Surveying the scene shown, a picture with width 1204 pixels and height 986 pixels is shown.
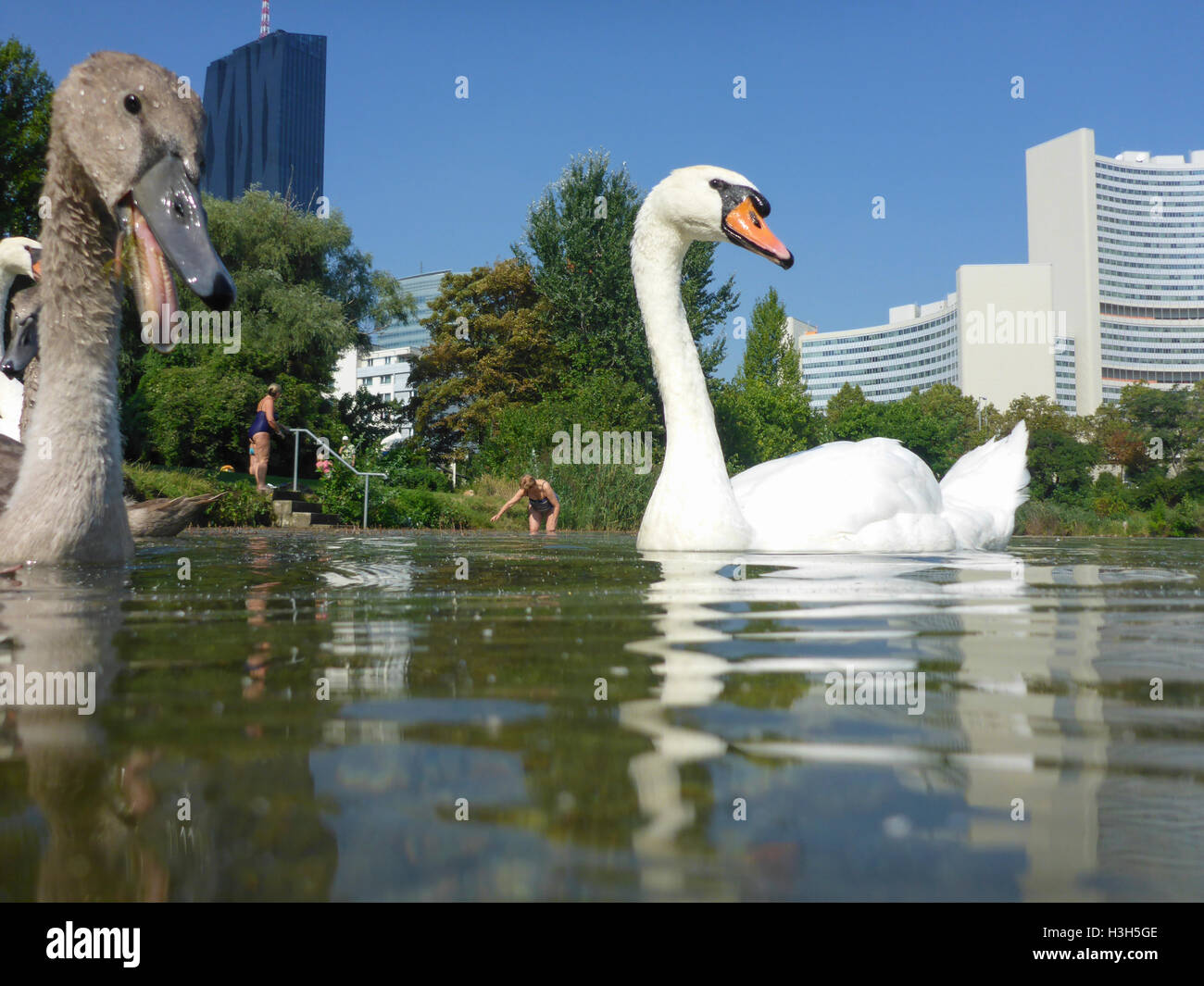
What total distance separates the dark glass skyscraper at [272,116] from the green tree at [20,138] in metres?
108

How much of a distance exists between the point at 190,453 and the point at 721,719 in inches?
1095

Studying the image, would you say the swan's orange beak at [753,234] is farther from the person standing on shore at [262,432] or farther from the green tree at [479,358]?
the green tree at [479,358]

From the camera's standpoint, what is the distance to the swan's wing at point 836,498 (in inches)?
223

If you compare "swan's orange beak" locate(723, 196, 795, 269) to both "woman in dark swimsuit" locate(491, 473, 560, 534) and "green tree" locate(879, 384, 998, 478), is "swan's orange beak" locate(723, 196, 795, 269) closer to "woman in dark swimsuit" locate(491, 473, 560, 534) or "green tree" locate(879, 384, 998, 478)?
"woman in dark swimsuit" locate(491, 473, 560, 534)

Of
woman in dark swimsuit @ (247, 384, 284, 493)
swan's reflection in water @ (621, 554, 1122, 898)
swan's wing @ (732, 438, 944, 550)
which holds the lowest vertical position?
swan's reflection in water @ (621, 554, 1122, 898)

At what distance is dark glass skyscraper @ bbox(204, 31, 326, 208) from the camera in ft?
422

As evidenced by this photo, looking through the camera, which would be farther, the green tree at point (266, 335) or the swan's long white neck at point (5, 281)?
the green tree at point (266, 335)

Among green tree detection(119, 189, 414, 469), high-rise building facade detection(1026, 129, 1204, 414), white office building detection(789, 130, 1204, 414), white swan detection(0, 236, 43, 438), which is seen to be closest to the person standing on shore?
green tree detection(119, 189, 414, 469)

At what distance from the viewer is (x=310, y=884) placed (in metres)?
0.68

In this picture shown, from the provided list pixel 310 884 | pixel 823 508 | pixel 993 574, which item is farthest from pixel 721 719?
pixel 823 508

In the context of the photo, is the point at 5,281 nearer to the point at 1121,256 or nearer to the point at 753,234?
the point at 753,234

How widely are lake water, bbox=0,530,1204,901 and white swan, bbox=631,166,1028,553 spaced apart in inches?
127

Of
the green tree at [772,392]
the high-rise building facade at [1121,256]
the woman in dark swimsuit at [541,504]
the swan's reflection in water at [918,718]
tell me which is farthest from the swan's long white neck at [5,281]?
the high-rise building facade at [1121,256]
